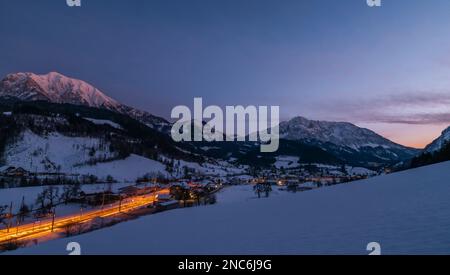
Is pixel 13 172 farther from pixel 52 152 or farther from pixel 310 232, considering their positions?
pixel 310 232

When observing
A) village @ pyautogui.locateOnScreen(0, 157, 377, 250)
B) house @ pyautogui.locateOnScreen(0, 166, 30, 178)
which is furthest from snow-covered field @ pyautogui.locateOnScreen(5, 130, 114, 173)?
village @ pyautogui.locateOnScreen(0, 157, 377, 250)

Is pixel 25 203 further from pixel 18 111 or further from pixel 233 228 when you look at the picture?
pixel 18 111

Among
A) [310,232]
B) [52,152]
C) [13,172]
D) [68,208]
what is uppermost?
[52,152]

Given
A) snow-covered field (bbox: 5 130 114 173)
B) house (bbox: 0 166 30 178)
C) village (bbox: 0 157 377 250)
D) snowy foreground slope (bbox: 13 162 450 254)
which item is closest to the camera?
snowy foreground slope (bbox: 13 162 450 254)

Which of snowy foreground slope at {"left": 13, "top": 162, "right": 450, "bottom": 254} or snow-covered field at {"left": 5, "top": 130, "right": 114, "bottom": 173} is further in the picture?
snow-covered field at {"left": 5, "top": 130, "right": 114, "bottom": 173}

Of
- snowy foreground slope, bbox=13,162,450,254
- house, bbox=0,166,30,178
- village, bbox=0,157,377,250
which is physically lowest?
village, bbox=0,157,377,250

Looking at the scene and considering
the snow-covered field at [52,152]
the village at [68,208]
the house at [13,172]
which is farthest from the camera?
the snow-covered field at [52,152]

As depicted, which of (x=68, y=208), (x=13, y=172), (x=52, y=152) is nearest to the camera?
(x=68, y=208)

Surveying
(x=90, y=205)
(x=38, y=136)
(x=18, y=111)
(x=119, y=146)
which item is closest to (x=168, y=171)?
(x=119, y=146)

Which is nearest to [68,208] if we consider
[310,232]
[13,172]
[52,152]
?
[13,172]

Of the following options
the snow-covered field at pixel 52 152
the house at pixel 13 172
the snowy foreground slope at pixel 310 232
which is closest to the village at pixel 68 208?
the house at pixel 13 172

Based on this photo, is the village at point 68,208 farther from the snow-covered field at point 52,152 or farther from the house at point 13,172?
the snow-covered field at point 52,152

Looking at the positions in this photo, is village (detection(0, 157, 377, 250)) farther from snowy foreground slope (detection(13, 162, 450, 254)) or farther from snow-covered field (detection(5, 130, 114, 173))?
snowy foreground slope (detection(13, 162, 450, 254))

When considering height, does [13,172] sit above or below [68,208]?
above
